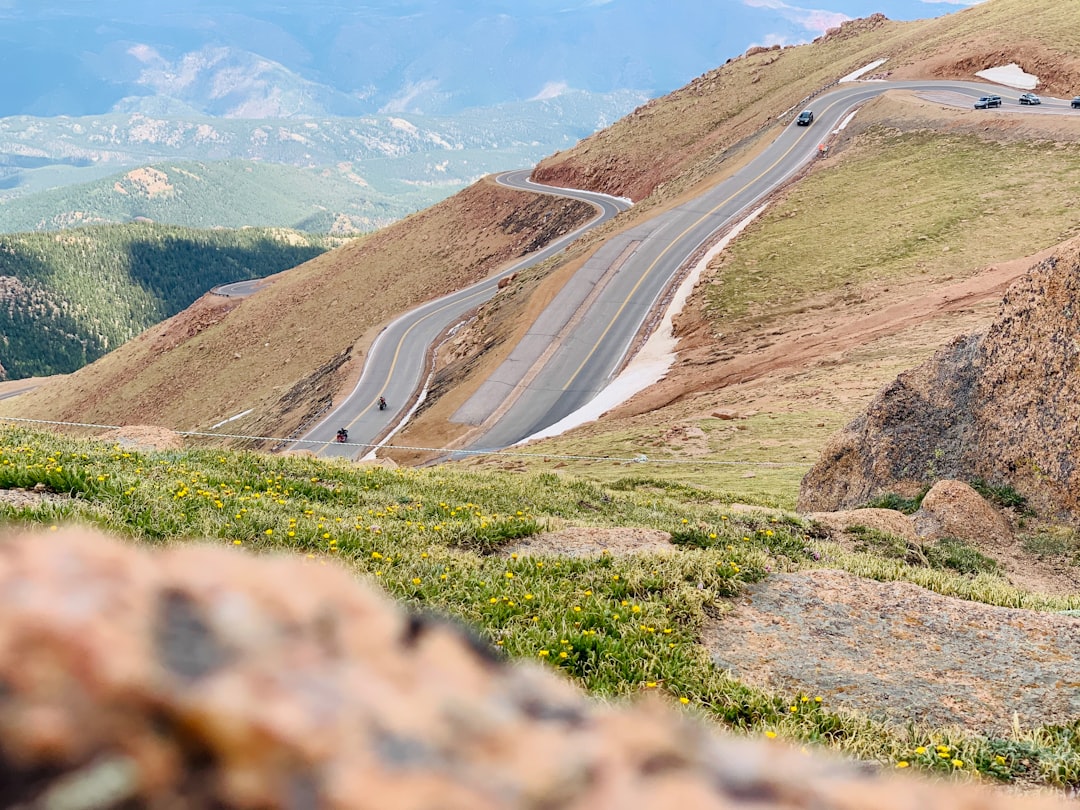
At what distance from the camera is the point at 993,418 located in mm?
14219

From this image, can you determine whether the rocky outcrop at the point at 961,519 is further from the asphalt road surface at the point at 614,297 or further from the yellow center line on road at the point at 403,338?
the yellow center line on road at the point at 403,338

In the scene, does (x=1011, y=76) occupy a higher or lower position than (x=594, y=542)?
higher

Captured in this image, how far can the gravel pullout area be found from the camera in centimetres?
532

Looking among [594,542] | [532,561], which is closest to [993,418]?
[594,542]

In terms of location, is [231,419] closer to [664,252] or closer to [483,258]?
[483,258]

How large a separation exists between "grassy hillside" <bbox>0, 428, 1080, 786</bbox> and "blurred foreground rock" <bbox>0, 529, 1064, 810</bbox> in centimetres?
287

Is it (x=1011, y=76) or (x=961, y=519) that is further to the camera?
(x=1011, y=76)

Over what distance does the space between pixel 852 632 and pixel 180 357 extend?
83735 mm

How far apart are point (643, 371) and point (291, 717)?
123 feet

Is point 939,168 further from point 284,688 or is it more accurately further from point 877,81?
point 284,688

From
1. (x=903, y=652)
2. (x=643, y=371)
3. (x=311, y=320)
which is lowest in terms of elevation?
(x=643, y=371)

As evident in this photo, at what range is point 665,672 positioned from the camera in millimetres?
5215

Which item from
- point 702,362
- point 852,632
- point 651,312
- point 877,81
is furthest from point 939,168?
point 852,632

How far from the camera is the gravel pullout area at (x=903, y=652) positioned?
17.5 ft
